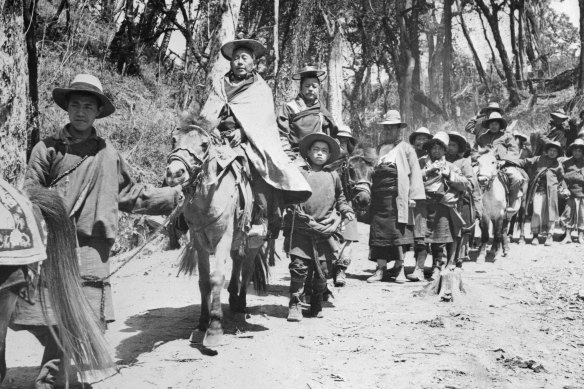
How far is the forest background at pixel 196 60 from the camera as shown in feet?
25.2

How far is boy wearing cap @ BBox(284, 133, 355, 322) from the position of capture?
21.0 feet

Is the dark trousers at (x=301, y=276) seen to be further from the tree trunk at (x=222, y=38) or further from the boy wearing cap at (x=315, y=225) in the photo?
the tree trunk at (x=222, y=38)

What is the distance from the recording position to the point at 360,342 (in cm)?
568

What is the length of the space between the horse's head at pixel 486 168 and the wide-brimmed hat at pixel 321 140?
178 inches

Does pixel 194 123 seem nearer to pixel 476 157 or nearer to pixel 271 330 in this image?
pixel 271 330

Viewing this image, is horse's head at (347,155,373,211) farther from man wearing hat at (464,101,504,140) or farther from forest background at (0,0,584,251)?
man wearing hat at (464,101,504,140)

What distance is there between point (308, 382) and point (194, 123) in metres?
2.29

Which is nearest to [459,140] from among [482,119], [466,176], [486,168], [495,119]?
[466,176]

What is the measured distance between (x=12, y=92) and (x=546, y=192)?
10.6 meters

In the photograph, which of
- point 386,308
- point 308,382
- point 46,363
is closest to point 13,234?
point 46,363

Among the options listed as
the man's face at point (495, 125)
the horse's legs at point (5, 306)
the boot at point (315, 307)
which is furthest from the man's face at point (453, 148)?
the horse's legs at point (5, 306)

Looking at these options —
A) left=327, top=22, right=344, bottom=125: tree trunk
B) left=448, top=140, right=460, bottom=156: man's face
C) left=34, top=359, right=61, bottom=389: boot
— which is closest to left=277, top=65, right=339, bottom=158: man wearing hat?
left=448, top=140, right=460, bottom=156: man's face

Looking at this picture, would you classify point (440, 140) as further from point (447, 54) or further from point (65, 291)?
point (447, 54)

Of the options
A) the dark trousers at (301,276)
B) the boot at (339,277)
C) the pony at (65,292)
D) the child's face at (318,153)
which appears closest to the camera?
the pony at (65,292)
